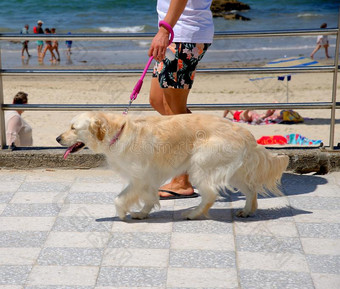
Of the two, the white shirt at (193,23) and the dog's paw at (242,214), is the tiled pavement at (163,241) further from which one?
the white shirt at (193,23)

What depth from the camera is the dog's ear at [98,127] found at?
4.06 m

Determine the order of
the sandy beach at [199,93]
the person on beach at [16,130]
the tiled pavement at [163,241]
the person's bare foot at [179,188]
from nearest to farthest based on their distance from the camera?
the tiled pavement at [163,241], the person's bare foot at [179,188], the person on beach at [16,130], the sandy beach at [199,93]

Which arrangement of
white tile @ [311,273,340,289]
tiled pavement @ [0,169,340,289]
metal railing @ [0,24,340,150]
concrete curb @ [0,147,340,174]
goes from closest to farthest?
white tile @ [311,273,340,289]
tiled pavement @ [0,169,340,289]
metal railing @ [0,24,340,150]
concrete curb @ [0,147,340,174]

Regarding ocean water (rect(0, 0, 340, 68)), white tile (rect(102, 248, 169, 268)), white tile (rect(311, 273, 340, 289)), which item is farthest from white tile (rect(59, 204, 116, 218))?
ocean water (rect(0, 0, 340, 68))

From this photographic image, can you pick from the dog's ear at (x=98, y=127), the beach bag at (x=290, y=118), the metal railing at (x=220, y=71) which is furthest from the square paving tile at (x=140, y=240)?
the beach bag at (x=290, y=118)

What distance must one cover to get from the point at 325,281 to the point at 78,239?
1713mm

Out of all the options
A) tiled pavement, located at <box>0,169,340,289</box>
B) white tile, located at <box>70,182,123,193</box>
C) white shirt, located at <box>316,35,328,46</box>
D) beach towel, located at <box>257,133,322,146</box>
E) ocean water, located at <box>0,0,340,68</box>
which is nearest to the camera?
tiled pavement, located at <box>0,169,340,289</box>

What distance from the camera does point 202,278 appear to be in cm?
333

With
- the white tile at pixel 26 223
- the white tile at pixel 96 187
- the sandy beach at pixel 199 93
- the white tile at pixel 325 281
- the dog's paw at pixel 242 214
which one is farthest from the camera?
the sandy beach at pixel 199 93

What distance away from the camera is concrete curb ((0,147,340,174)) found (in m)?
5.51

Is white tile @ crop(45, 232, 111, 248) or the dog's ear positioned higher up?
the dog's ear

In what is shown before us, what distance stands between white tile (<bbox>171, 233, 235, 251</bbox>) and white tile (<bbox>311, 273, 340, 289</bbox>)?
643 millimetres

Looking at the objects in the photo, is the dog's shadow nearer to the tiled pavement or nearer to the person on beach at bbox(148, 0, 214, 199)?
the tiled pavement

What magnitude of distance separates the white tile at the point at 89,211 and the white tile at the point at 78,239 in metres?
0.39
